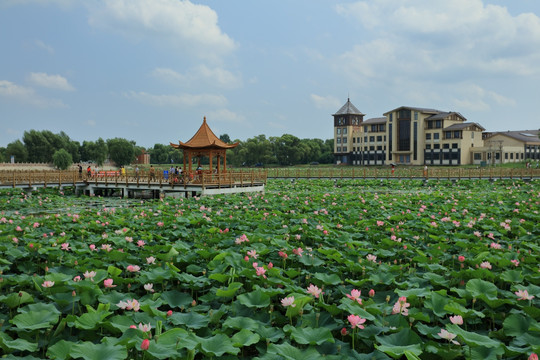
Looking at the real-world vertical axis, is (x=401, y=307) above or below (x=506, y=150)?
below

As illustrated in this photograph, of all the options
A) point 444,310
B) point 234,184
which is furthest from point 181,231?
point 234,184

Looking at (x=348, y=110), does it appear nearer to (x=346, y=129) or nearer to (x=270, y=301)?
(x=346, y=129)

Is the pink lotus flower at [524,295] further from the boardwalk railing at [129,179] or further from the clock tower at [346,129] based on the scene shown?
the clock tower at [346,129]

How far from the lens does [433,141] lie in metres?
56.3

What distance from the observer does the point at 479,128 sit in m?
55.9

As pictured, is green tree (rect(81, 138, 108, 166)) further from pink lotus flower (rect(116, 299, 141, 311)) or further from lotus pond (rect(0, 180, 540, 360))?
pink lotus flower (rect(116, 299, 141, 311))

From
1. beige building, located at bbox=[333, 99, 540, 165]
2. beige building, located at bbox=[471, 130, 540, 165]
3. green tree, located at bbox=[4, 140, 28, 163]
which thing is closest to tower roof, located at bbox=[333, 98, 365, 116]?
beige building, located at bbox=[333, 99, 540, 165]

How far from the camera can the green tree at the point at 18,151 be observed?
57094mm

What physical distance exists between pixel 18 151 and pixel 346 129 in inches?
1898

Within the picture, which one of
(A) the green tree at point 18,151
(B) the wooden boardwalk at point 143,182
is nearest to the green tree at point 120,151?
(A) the green tree at point 18,151

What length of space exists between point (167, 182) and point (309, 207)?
1221 centimetres

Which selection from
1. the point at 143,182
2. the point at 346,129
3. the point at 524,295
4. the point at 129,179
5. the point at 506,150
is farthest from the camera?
the point at 346,129

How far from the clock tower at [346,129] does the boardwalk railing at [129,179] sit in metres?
45.7

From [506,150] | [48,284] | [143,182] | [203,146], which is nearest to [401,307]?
[48,284]
